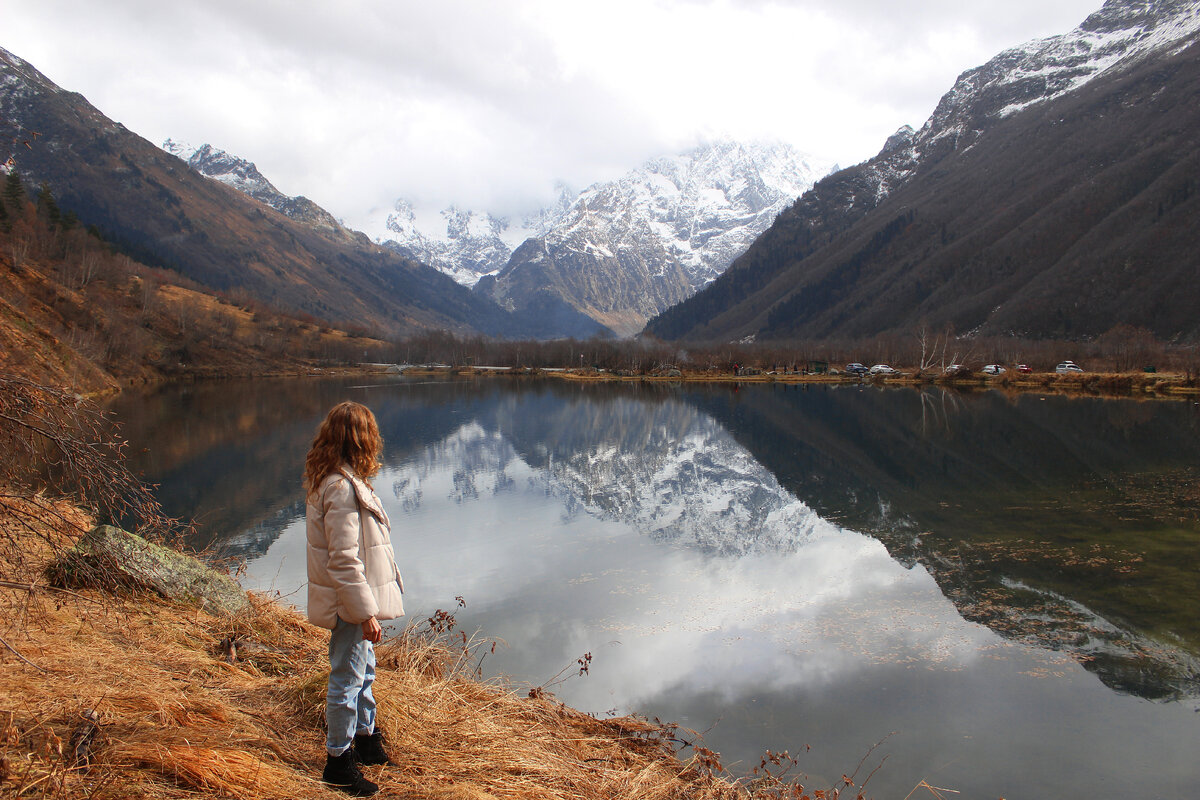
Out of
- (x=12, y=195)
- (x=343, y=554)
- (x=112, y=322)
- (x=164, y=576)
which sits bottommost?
(x=164, y=576)

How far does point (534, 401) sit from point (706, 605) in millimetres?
55485

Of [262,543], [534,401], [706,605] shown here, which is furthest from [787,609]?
[534,401]

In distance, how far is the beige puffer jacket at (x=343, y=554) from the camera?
4488mm

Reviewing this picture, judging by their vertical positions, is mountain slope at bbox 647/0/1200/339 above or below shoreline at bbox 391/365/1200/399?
above

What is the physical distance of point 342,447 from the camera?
4.68 m

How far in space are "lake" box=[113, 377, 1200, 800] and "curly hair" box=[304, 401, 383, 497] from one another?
5428 mm

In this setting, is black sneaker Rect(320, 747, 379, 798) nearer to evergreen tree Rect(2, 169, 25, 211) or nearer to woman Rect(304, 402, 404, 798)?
woman Rect(304, 402, 404, 798)

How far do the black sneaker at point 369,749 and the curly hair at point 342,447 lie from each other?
1.81 m

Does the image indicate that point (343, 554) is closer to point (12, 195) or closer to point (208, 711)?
point (208, 711)

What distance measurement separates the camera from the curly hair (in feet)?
15.2

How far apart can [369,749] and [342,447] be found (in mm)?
2170

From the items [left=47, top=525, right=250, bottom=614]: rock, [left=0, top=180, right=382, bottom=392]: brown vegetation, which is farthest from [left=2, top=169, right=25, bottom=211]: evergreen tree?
[left=47, top=525, right=250, bottom=614]: rock

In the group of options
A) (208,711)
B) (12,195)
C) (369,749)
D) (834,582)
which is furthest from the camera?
(12,195)

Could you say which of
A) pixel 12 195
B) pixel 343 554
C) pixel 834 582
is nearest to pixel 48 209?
pixel 12 195
